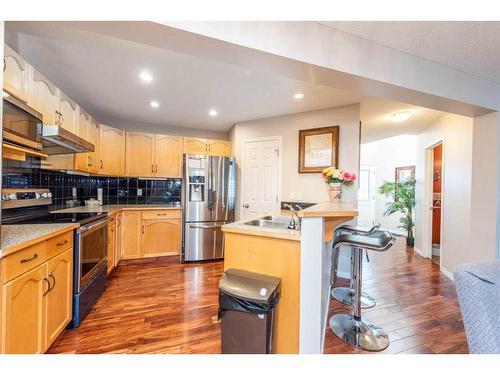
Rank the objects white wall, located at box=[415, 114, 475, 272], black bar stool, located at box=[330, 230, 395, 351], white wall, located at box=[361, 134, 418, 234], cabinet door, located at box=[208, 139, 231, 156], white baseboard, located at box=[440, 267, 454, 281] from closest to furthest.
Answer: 1. black bar stool, located at box=[330, 230, 395, 351]
2. white wall, located at box=[415, 114, 475, 272]
3. white baseboard, located at box=[440, 267, 454, 281]
4. cabinet door, located at box=[208, 139, 231, 156]
5. white wall, located at box=[361, 134, 418, 234]

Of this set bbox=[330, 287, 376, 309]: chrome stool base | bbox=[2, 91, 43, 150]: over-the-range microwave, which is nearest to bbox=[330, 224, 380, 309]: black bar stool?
bbox=[330, 287, 376, 309]: chrome stool base

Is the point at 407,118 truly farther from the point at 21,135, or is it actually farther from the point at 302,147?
the point at 21,135

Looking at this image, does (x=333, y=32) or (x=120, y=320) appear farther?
(x=120, y=320)

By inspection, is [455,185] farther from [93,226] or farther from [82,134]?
→ [82,134]

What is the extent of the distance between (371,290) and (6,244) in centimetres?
326

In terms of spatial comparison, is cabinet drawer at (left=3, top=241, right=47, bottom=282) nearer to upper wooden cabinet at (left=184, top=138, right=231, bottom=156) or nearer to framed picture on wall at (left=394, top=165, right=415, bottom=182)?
upper wooden cabinet at (left=184, top=138, right=231, bottom=156)

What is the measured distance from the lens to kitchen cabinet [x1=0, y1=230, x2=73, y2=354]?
45.7 inches

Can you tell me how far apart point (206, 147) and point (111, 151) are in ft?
4.95

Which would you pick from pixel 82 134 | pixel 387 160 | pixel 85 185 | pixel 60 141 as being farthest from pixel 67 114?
pixel 387 160

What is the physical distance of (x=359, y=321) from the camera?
1.91m

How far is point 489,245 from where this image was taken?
7.17 ft

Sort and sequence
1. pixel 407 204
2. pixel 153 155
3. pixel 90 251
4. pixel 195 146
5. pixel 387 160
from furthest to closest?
pixel 387 160, pixel 407 204, pixel 195 146, pixel 153 155, pixel 90 251

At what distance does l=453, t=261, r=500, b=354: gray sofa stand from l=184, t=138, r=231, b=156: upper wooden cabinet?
3843 millimetres
